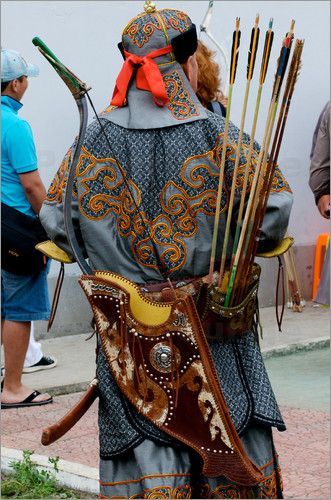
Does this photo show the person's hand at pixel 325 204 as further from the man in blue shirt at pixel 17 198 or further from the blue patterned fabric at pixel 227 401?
the blue patterned fabric at pixel 227 401

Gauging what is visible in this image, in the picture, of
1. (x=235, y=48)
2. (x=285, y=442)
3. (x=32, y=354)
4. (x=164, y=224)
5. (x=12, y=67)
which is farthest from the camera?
(x=32, y=354)

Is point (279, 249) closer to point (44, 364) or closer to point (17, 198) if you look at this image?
point (17, 198)

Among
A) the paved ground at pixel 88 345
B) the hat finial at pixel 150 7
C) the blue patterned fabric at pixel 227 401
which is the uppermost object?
the hat finial at pixel 150 7

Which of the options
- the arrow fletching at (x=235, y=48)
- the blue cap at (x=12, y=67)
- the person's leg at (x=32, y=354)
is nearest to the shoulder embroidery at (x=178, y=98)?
the arrow fletching at (x=235, y=48)

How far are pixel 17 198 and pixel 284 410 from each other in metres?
1.95

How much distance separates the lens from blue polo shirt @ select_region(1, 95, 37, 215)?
6574mm

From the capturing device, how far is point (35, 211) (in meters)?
6.70

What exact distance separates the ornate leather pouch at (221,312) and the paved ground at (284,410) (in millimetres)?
1497

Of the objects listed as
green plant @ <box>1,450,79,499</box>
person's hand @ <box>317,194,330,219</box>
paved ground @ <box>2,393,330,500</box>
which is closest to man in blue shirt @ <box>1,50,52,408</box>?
paved ground @ <box>2,393,330,500</box>

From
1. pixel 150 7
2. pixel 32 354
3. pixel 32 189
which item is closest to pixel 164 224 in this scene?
pixel 150 7

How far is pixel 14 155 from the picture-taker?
260 inches

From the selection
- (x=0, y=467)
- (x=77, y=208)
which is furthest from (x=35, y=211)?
(x=77, y=208)

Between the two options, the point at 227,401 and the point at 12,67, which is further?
the point at 12,67

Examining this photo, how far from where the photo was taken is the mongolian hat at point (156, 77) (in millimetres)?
3750
